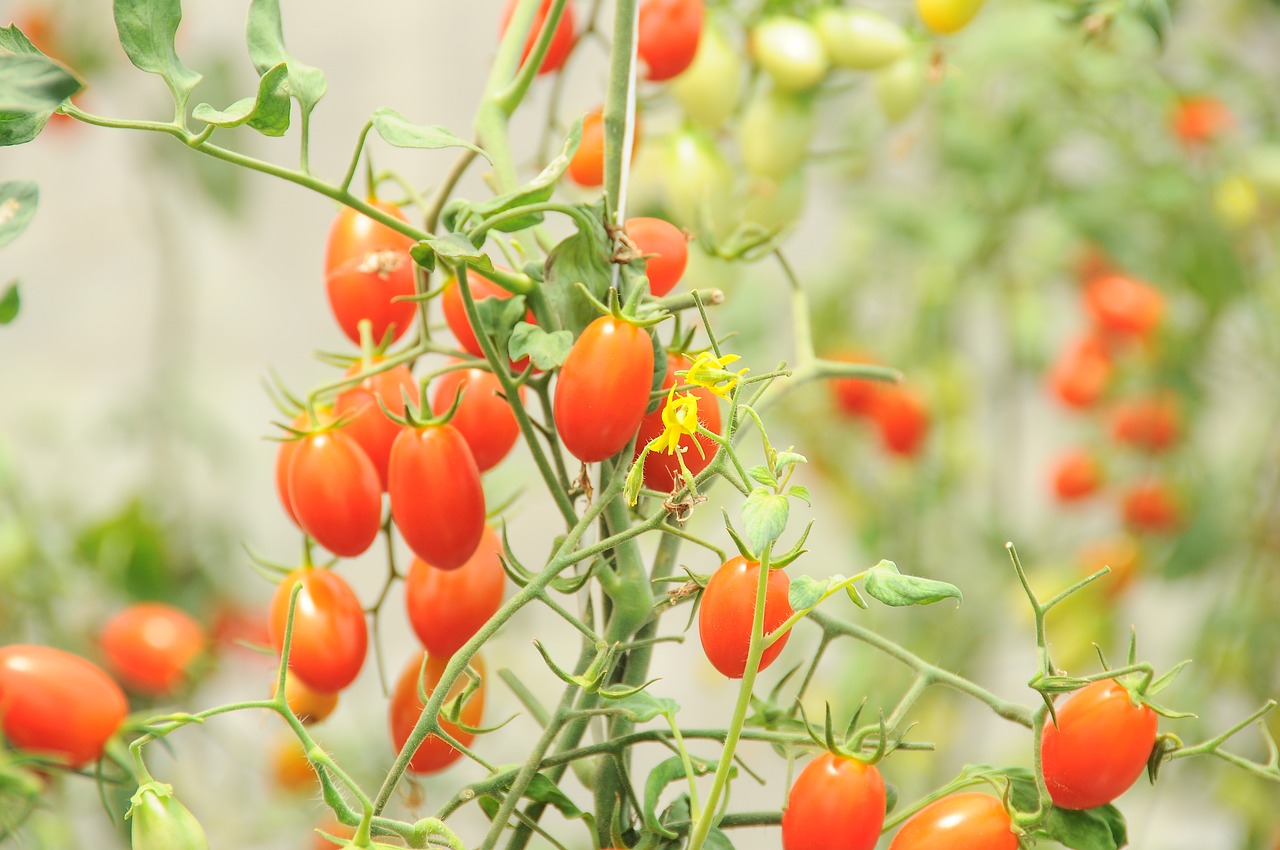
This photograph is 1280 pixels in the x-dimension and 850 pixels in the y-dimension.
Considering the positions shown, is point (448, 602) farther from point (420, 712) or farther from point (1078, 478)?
point (1078, 478)

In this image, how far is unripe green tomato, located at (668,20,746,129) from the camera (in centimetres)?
48

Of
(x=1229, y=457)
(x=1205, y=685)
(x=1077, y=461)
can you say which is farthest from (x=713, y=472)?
(x=1229, y=457)

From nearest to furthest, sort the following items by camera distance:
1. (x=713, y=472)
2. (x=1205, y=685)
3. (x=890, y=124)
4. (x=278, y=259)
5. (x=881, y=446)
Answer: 1. (x=713, y=472)
2. (x=890, y=124)
3. (x=1205, y=685)
4. (x=881, y=446)
5. (x=278, y=259)

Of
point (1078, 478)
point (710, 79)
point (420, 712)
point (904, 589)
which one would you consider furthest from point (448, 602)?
point (1078, 478)

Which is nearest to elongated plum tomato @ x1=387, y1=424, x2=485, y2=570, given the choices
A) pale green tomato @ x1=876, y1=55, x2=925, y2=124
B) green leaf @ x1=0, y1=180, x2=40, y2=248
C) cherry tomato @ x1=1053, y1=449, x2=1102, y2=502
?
green leaf @ x1=0, y1=180, x2=40, y2=248

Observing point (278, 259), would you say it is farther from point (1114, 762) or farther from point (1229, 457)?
point (1114, 762)

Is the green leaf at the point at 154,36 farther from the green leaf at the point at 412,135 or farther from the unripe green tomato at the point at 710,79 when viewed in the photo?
the unripe green tomato at the point at 710,79

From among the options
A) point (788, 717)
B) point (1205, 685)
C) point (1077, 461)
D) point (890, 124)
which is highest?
point (890, 124)

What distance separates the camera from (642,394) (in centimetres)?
28

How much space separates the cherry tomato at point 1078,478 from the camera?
1002 millimetres

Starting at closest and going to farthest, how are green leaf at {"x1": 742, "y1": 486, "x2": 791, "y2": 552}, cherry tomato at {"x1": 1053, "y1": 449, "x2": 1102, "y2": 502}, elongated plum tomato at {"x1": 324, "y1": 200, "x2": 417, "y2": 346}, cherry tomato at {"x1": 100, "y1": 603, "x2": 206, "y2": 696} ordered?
green leaf at {"x1": 742, "y1": 486, "x2": 791, "y2": 552}, elongated plum tomato at {"x1": 324, "y1": 200, "x2": 417, "y2": 346}, cherry tomato at {"x1": 100, "y1": 603, "x2": 206, "y2": 696}, cherry tomato at {"x1": 1053, "y1": 449, "x2": 1102, "y2": 502}

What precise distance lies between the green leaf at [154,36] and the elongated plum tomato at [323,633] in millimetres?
136

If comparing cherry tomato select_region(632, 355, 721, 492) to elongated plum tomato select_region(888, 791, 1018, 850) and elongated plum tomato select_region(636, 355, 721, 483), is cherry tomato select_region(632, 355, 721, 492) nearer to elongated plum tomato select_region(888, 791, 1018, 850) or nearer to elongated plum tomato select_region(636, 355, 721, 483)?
elongated plum tomato select_region(636, 355, 721, 483)

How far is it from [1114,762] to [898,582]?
77 millimetres
